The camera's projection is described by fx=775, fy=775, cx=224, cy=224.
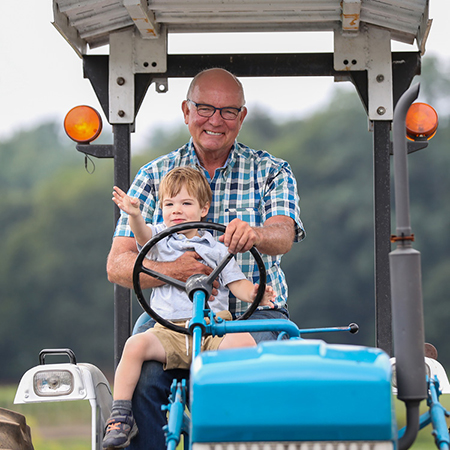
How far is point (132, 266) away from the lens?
2.97 m

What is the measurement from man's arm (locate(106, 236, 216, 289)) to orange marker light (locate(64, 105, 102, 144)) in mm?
447

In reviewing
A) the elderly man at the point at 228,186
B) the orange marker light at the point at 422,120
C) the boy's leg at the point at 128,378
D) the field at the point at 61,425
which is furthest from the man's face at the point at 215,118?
the field at the point at 61,425

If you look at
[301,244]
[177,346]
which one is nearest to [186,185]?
[177,346]

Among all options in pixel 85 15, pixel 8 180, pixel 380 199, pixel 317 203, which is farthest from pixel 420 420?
pixel 8 180

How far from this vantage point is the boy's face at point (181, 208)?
2838 mm

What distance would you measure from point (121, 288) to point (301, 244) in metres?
27.3

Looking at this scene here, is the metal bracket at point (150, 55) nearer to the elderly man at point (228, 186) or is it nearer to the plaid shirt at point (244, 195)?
the elderly man at point (228, 186)

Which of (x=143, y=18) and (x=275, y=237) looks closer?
(x=275, y=237)

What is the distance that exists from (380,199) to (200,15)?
1.06 meters

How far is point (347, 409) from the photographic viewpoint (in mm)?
1562

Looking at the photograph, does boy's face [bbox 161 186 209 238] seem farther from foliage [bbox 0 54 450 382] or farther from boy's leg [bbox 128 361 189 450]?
foliage [bbox 0 54 450 382]

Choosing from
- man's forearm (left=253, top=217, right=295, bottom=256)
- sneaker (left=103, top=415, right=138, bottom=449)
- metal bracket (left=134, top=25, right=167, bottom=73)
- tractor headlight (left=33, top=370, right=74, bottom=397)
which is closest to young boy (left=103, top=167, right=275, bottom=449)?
sneaker (left=103, top=415, right=138, bottom=449)

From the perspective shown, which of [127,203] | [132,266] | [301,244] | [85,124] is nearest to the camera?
[127,203]

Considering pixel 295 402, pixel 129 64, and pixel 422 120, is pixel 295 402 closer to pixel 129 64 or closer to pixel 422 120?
pixel 422 120
